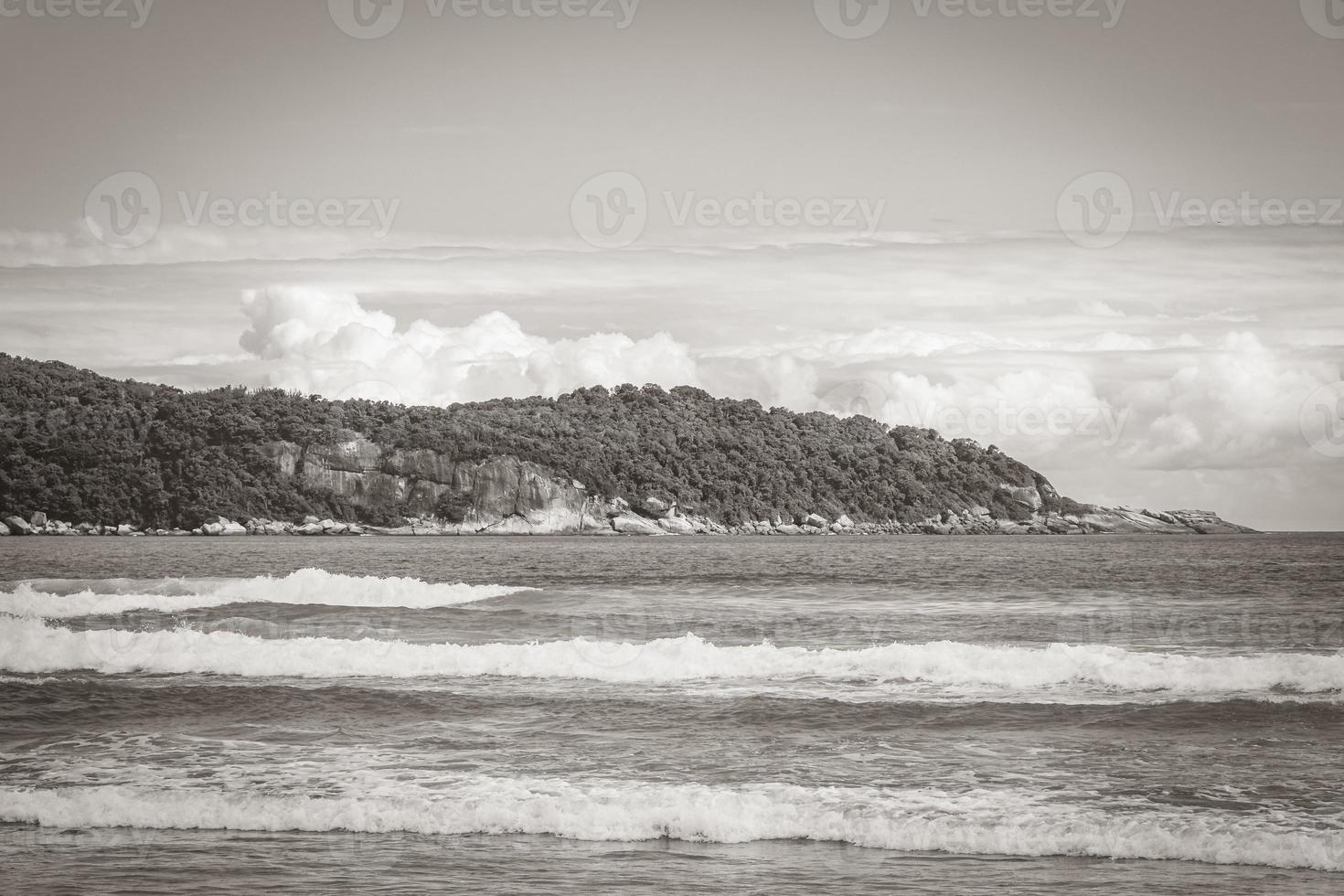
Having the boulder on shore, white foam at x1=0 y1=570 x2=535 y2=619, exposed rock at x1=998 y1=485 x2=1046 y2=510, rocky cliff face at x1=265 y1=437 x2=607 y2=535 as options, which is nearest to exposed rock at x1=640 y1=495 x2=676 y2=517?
rocky cliff face at x1=265 y1=437 x2=607 y2=535

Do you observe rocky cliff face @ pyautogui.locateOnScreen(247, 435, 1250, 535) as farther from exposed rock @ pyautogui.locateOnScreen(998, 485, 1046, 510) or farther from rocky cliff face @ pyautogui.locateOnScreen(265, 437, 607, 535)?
exposed rock @ pyautogui.locateOnScreen(998, 485, 1046, 510)

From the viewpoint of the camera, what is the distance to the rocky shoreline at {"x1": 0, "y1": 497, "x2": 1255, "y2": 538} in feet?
488

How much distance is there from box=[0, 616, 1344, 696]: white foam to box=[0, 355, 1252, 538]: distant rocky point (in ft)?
440

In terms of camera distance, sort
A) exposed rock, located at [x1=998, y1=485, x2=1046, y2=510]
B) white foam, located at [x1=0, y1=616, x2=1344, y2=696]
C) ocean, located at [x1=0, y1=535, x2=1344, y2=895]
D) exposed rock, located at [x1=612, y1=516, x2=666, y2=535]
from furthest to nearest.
→ exposed rock, located at [x1=998, y1=485, x2=1046, y2=510], exposed rock, located at [x1=612, y1=516, x2=666, y2=535], white foam, located at [x1=0, y1=616, x2=1344, y2=696], ocean, located at [x1=0, y1=535, x2=1344, y2=895]

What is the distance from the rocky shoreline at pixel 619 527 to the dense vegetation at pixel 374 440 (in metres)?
2.20

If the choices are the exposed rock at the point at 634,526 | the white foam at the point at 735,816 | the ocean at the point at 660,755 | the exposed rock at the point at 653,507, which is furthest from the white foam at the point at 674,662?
the exposed rock at the point at 653,507

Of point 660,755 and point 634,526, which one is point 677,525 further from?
point 660,755

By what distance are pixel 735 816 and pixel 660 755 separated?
3061 mm

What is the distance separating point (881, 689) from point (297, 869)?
12.1 meters

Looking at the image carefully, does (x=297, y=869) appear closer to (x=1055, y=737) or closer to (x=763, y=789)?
(x=763, y=789)

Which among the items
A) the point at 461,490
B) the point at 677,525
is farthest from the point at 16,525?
the point at 677,525

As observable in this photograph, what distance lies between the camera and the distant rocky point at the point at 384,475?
6014 inches

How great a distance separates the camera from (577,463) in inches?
6703

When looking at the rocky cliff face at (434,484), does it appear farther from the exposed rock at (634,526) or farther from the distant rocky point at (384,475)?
the exposed rock at (634,526)
